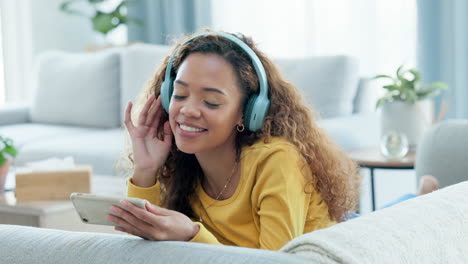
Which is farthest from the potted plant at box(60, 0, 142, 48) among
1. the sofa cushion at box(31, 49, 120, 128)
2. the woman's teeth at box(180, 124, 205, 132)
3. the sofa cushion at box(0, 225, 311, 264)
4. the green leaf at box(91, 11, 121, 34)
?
the sofa cushion at box(0, 225, 311, 264)

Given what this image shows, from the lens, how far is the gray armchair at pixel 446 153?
1.74 metres

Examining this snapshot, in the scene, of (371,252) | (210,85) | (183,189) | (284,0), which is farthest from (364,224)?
(284,0)

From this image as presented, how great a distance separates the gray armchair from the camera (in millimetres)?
1735

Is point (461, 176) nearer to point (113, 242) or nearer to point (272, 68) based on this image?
point (272, 68)

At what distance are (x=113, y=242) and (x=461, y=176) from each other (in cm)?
110

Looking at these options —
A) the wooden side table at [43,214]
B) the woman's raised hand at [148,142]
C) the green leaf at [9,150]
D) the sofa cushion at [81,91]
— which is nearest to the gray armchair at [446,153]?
the woman's raised hand at [148,142]

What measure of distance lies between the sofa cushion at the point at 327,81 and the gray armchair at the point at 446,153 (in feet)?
4.96

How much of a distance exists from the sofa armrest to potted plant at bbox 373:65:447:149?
7.63ft

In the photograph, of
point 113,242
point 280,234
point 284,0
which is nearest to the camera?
point 113,242

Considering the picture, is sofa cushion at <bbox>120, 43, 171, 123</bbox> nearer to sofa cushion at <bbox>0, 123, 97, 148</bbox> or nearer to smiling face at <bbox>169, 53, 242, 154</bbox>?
sofa cushion at <bbox>0, 123, 97, 148</bbox>

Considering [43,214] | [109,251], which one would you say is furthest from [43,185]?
[109,251]

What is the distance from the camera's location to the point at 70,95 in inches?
160

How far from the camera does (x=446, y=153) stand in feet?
5.79

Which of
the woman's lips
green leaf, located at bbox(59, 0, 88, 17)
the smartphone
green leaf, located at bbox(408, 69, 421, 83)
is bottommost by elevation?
the smartphone
